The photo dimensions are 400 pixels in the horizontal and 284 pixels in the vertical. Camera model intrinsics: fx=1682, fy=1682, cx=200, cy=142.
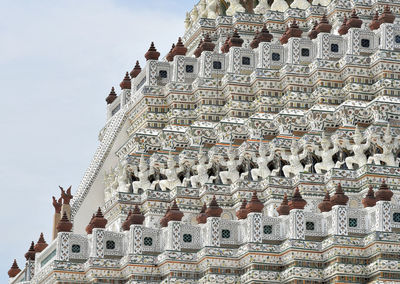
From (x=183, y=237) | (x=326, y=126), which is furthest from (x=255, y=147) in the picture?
(x=183, y=237)

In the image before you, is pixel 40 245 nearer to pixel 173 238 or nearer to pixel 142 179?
pixel 142 179

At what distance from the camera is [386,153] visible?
1922 inches

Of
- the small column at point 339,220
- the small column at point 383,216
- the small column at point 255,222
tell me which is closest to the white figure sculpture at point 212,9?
the small column at point 255,222

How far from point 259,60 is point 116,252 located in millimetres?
9389

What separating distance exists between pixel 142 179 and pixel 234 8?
1024cm

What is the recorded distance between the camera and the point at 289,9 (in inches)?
2281

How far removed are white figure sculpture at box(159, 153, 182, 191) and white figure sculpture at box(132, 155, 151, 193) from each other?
0.62m

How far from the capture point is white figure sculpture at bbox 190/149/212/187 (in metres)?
51.5

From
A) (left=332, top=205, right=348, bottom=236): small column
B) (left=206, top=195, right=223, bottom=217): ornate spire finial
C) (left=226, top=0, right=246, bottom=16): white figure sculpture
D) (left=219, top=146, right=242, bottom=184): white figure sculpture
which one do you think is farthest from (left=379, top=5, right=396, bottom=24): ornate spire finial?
(left=206, top=195, right=223, bottom=217): ornate spire finial

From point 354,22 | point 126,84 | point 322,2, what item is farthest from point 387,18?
point 126,84

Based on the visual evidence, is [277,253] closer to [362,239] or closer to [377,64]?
[362,239]

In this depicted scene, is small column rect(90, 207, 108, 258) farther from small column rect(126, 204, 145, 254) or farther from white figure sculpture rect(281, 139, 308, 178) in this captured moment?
white figure sculpture rect(281, 139, 308, 178)

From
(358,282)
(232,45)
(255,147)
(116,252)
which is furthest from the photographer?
(232,45)

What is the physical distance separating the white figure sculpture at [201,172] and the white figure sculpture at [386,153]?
5415 millimetres
